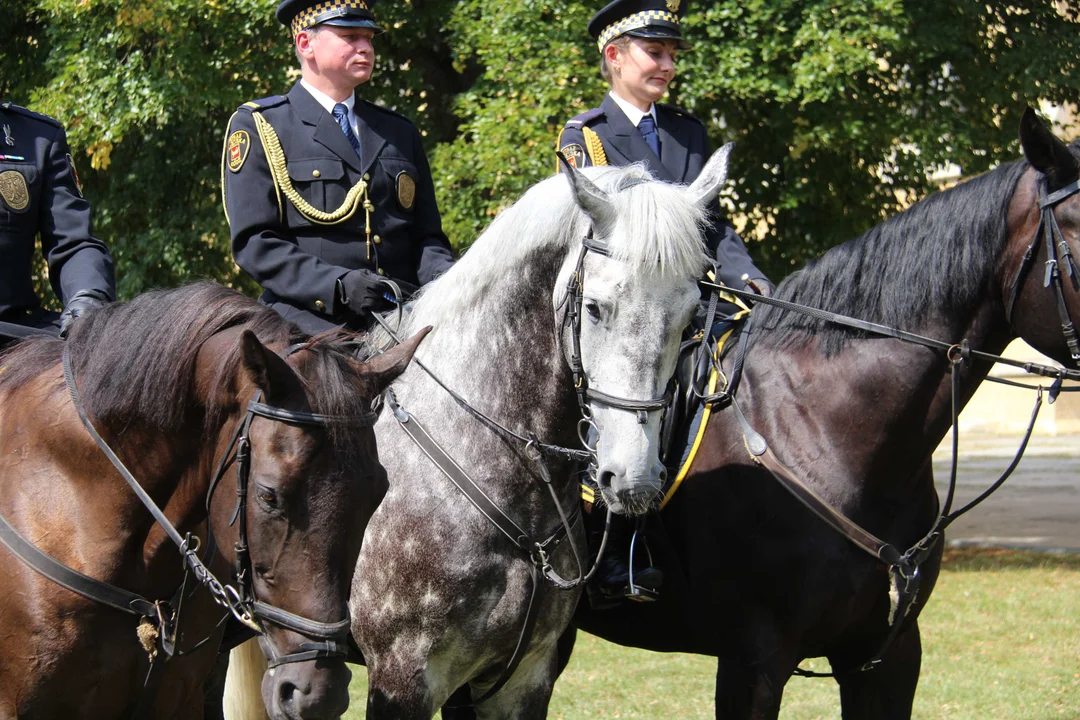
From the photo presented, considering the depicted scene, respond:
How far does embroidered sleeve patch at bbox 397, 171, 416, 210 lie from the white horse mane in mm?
498

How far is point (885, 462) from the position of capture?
418 cm

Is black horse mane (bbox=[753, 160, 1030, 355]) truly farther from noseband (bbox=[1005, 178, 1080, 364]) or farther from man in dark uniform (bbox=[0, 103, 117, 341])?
man in dark uniform (bbox=[0, 103, 117, 341])

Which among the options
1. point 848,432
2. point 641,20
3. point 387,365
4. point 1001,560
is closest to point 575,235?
point 387,365

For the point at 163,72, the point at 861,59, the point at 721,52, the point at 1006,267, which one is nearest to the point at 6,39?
the point at 163,72

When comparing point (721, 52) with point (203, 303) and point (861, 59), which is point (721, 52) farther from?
point (203, 303)

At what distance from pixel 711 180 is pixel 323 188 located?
144cm

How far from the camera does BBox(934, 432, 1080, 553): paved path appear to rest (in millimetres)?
13250

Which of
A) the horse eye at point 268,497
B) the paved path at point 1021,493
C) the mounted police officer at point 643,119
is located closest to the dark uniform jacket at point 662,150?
the mounted police officer at point 643,119

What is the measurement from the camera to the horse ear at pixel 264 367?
2.81 m

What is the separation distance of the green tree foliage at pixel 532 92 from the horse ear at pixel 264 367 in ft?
20.7

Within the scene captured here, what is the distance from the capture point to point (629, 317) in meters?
3.54

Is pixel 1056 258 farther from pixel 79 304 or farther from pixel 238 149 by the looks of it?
pixel 79 304

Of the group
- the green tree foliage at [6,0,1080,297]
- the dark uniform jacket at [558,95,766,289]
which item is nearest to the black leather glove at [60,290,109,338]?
the dark uniform jacket at [558,95,766,289]

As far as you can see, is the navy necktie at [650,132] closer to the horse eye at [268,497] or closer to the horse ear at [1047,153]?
the horse ear at [1047,153]
